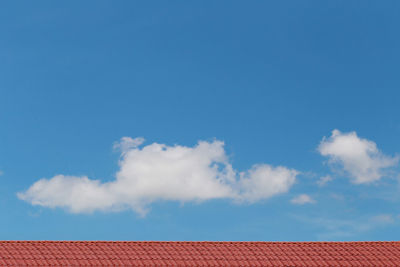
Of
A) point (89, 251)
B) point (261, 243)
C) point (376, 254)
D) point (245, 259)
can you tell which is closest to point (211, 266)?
point (245, 259)

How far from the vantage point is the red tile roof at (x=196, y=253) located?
2862 centimetres

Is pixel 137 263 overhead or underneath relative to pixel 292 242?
underneath

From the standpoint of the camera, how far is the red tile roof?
93.9ft

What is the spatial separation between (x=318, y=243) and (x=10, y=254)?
14.5 m

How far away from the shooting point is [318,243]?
31.6 m

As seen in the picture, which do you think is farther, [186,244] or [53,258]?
[186,244]

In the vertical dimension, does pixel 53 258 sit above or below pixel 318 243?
below

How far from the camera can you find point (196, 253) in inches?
1183

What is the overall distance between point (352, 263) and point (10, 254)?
15.4m

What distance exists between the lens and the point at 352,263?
29.5 m

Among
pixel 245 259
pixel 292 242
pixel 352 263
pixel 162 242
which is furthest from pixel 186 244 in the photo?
pixel 352 263

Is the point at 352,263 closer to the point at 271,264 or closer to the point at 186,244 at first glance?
the point at 271,264

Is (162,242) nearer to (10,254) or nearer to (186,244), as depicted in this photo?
(186,244)

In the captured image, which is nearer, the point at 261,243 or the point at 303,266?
the point at 303,266
